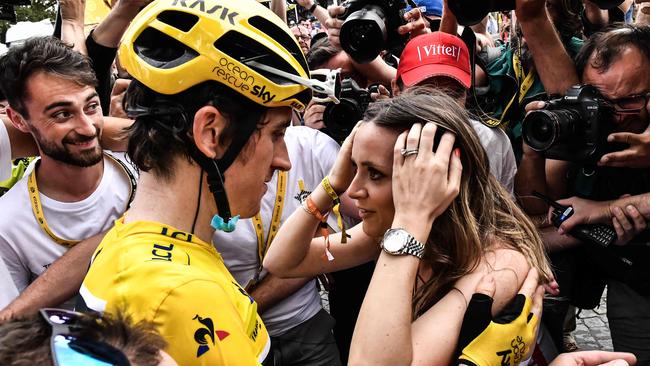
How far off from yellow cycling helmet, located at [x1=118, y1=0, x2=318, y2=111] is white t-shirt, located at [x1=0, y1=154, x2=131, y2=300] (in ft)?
4.22

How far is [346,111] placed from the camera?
11.1 ft

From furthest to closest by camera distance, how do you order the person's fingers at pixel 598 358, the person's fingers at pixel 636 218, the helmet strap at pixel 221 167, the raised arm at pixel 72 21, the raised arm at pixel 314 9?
the raised arm at pixel 314 9, the raised arm at pixel 72 21, the person's fingers at pixel 636 218, the person's fingers at pixel 598 358, the helmet strap at pixel 221 167

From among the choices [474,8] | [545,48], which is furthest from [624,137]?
[474,8]

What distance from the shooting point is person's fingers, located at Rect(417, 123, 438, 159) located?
6.57 feet

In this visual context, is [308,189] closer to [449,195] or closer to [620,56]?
[449,195]

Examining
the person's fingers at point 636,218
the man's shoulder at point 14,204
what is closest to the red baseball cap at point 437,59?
the person's fingers at point 636,218

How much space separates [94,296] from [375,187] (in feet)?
3.43

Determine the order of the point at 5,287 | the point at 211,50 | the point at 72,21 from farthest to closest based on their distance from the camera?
1. the point at 72,21
2. the point at 5,287
3. the point at 211,50

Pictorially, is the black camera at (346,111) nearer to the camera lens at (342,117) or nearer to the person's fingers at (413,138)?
the camera lens at (342,117)

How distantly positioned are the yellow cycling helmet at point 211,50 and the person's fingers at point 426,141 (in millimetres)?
455

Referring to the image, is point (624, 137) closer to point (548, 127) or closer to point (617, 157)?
point (617, 157)

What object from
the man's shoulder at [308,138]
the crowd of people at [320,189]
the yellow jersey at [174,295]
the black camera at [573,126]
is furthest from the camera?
the man's shoulder at [308,138]

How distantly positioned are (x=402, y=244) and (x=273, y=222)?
Result: 1.18m

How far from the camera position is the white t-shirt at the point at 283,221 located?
2.90 m
